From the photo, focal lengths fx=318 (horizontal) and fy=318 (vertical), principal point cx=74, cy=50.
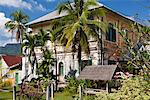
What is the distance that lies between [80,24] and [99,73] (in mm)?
4521

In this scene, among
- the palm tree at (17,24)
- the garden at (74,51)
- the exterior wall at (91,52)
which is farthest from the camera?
the palm tree at (17,24)

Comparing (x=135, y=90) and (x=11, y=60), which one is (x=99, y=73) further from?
(x=11, y=60)

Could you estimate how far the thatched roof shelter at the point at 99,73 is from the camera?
74.3 ft

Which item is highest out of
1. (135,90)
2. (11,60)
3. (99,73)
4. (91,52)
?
(91,52)

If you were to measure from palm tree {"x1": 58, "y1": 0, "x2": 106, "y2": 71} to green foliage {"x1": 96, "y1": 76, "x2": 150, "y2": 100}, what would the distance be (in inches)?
743

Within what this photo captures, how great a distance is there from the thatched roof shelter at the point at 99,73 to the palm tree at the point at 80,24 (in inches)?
82.4

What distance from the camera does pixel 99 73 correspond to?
77.6 ft

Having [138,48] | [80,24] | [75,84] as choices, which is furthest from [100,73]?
[138,48]

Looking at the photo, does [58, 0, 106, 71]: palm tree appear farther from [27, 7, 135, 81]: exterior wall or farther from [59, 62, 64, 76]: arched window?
[59, 62, 64, 76]: arched window

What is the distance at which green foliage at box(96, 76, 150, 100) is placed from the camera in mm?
5246

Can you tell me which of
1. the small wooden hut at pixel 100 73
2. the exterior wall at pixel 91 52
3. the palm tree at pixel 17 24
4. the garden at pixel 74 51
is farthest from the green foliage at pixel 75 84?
the palm tree at pixel 17 24

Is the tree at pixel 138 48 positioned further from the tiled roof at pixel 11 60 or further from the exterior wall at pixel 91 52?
the tiled roof at pixel 11 60

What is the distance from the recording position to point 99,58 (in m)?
29.0

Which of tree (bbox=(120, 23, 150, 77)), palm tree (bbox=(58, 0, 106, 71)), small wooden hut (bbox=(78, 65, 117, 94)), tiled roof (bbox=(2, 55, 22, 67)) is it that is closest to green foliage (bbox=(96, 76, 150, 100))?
tree (bbox=(120, 23, 150, 77))
